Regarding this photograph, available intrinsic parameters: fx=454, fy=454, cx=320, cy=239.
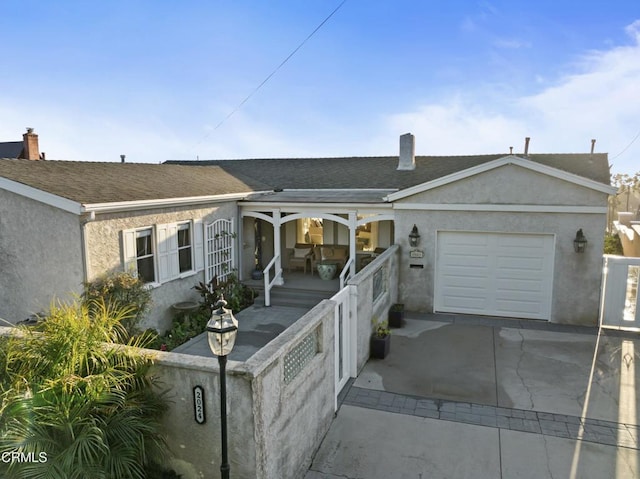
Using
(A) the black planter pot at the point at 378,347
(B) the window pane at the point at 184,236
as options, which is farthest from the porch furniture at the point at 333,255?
(A) the black planter pot at the point at 378,347

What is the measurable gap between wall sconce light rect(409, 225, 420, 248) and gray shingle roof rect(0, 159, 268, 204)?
5.55m

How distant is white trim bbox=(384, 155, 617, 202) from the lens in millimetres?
10484

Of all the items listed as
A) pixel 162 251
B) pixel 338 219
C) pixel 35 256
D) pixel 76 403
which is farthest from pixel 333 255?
pixel 76 403

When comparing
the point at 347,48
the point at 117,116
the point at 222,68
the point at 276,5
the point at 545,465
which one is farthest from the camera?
the point at 117,116

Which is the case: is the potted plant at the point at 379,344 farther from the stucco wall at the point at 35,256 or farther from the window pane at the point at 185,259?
the stucco wall at the point at 35,256

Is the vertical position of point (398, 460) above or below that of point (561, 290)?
below

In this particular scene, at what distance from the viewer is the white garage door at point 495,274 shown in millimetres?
11320

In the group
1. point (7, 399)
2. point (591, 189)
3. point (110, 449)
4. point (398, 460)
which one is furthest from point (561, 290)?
point (7, 399)

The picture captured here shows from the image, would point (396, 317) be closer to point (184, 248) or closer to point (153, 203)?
point (184, 248)

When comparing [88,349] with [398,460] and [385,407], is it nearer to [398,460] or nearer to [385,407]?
[398,460]

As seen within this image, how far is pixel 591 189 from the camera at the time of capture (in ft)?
34.8

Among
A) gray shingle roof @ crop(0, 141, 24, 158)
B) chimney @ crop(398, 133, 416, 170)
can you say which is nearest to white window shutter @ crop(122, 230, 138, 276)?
chimney @ crop(398, 133, 416, 170)

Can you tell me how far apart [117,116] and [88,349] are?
56.2 ft

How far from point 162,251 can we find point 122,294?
1.90 metres
